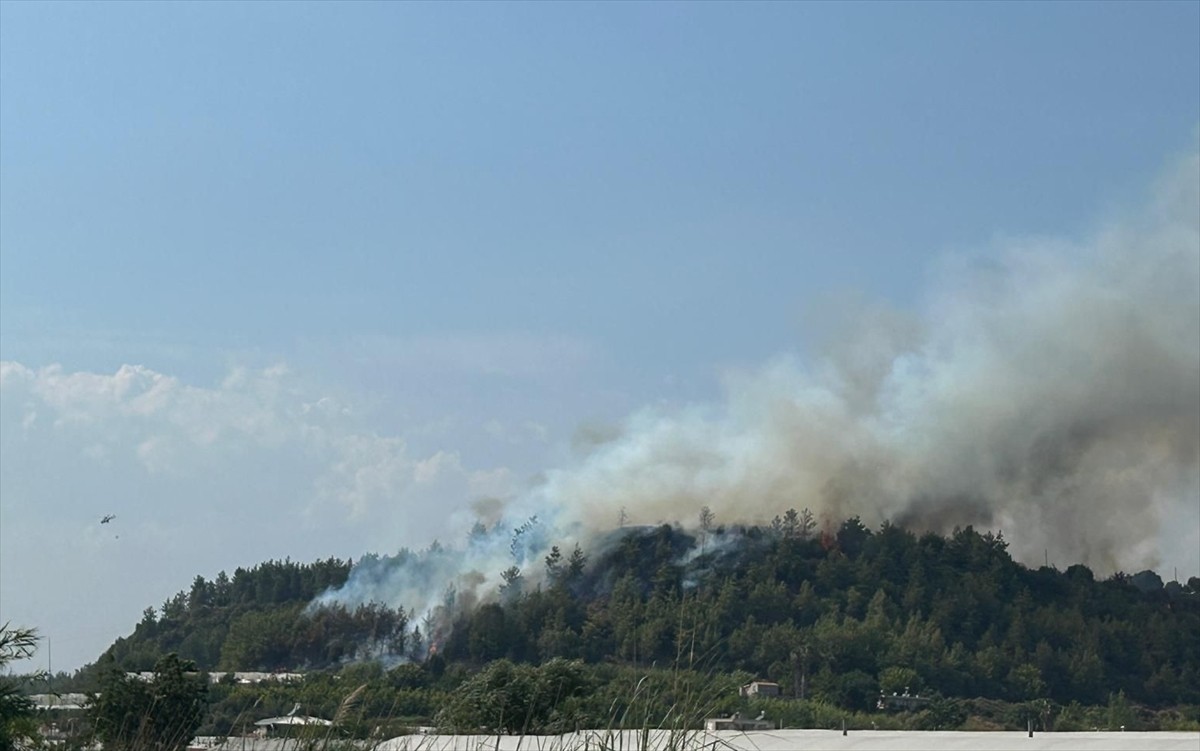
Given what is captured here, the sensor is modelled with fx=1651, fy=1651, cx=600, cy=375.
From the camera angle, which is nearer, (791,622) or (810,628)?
(810,628)

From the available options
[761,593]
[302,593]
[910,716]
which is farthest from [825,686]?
[302,593]

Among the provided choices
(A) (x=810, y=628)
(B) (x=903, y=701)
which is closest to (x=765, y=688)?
(B) (x=903, y=701)

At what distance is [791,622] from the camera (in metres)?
161

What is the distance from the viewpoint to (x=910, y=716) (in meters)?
124

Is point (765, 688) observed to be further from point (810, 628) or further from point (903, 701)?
point (810, 628)

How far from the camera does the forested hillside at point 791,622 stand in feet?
478

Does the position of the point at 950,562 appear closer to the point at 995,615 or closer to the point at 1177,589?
the point at 995,615

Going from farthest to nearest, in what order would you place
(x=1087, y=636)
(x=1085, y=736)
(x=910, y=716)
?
(x=1087, y=636)
(x=910, y=716)
(x=1085, y=736)

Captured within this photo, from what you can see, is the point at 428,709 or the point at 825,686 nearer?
the point at 428,709

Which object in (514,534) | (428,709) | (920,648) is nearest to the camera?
(428,709)

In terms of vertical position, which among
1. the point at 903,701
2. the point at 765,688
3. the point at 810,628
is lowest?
the point at 903,701

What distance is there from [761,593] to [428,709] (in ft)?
216

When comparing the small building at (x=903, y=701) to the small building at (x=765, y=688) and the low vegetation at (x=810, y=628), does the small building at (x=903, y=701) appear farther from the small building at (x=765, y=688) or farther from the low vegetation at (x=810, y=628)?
the small building at (x=765, y=688)

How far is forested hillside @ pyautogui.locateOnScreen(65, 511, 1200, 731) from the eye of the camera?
146 m
